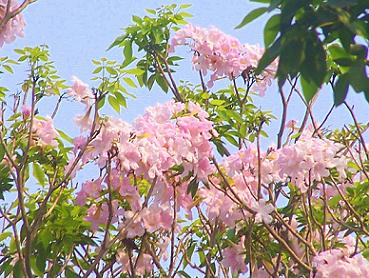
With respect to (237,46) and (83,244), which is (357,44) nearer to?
(83,244)

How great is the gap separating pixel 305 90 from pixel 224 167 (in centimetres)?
266

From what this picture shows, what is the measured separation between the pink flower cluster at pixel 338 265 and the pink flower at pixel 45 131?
1.31 meters

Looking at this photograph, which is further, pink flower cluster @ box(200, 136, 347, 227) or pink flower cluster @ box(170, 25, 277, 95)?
pink flower cluster @ box(170, 25, 277, 95)

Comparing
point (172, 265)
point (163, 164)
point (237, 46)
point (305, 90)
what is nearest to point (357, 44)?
point (305, 90)

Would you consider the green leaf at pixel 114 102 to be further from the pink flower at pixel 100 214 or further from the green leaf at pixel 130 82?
the pink flower at pixel 100 214

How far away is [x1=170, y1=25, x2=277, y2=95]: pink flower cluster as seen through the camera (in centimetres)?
526

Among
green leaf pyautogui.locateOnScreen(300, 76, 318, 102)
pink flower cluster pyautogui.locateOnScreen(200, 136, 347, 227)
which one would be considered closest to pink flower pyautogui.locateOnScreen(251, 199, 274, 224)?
pink flower cluster pyautogui.locateOnScreen(200, 136, 347, 227)

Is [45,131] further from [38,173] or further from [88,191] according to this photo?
[88,191]

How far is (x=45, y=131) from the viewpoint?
14.5 feet

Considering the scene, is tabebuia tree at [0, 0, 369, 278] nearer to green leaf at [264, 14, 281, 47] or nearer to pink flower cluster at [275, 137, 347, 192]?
A: pink flower cluster at [275, 137, 347, 192]

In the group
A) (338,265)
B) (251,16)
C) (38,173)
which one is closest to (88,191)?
(38,173)

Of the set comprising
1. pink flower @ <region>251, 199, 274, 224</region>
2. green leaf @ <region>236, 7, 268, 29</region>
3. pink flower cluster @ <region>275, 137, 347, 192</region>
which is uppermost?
pink flower cluster @ <region>275, 137, 347, 192</region>

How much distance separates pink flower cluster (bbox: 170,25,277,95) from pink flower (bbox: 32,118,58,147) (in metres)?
1.21

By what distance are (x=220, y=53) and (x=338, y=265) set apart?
171cm
